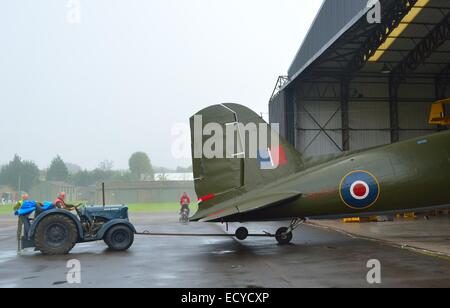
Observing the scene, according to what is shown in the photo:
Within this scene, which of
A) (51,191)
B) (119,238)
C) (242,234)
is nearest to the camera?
(119,238)

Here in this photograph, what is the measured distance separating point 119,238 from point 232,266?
4.13 metres

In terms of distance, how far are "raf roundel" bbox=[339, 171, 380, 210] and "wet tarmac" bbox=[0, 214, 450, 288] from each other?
1.27 m

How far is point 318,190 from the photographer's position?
10.8 meters

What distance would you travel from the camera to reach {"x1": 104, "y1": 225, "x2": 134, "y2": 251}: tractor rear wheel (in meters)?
11.5

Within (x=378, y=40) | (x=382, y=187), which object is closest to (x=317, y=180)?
(x=382, y=187)

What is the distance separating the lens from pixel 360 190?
34.8 feet

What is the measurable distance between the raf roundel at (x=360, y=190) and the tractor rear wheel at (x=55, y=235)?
709 cm

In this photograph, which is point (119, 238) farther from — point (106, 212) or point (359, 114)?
point (359, 114)

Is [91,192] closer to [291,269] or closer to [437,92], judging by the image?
[437,92]

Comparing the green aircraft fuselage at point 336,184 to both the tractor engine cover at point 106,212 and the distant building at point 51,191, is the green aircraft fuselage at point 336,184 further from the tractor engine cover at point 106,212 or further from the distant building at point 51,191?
the distant building at point 51,191

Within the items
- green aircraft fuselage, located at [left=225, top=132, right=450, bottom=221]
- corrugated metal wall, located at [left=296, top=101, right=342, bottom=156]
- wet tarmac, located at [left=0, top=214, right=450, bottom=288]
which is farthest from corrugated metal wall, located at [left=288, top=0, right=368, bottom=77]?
wet tarmac, located at [left=0, top=214, right=450, bottom=288]

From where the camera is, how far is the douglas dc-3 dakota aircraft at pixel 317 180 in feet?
34.9

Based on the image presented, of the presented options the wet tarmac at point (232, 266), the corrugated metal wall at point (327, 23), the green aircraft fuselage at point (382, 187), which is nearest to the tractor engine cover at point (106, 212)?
the wet tarmac at point (232, 266)
